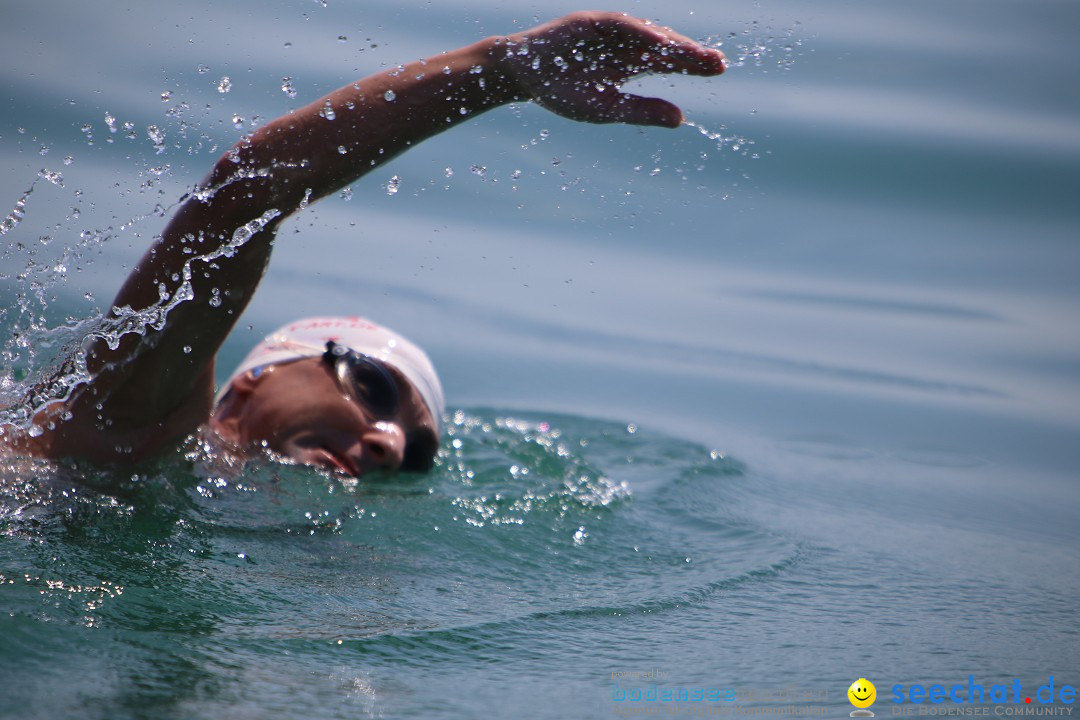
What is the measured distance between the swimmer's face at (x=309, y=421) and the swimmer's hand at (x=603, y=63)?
4.76 feet

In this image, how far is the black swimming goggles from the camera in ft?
12.4

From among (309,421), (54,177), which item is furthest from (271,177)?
(54,177)

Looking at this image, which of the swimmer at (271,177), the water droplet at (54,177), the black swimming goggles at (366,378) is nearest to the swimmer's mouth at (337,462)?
the black swimming goggles at (366,378)

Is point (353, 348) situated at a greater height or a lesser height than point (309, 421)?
greater

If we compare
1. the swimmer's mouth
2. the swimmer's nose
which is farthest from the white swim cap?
the swimmer's mouth

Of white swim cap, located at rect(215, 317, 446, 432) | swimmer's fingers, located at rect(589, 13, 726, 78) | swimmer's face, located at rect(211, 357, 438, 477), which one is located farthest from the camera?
white swim cap, located at rect(215, 317, 446, 432)

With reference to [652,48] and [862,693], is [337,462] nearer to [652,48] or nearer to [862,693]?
[652,48]

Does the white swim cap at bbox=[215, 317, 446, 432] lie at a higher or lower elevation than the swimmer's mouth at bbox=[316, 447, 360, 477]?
higher

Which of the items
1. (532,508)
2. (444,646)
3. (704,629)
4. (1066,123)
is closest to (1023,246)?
(1066,123)

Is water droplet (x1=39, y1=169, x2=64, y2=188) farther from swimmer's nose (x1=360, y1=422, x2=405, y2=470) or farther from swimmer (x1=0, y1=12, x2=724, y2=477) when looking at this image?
swimmer (x1=0, y1=12, x2=724, y2=477)

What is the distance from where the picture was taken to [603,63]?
8.31 feet

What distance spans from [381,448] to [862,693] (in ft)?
6.27

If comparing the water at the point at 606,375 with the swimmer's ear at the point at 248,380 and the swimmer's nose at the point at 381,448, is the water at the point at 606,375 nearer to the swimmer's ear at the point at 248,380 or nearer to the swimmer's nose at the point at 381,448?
the swimmer's nose at the point at 381,448

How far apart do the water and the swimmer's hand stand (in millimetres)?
1047
